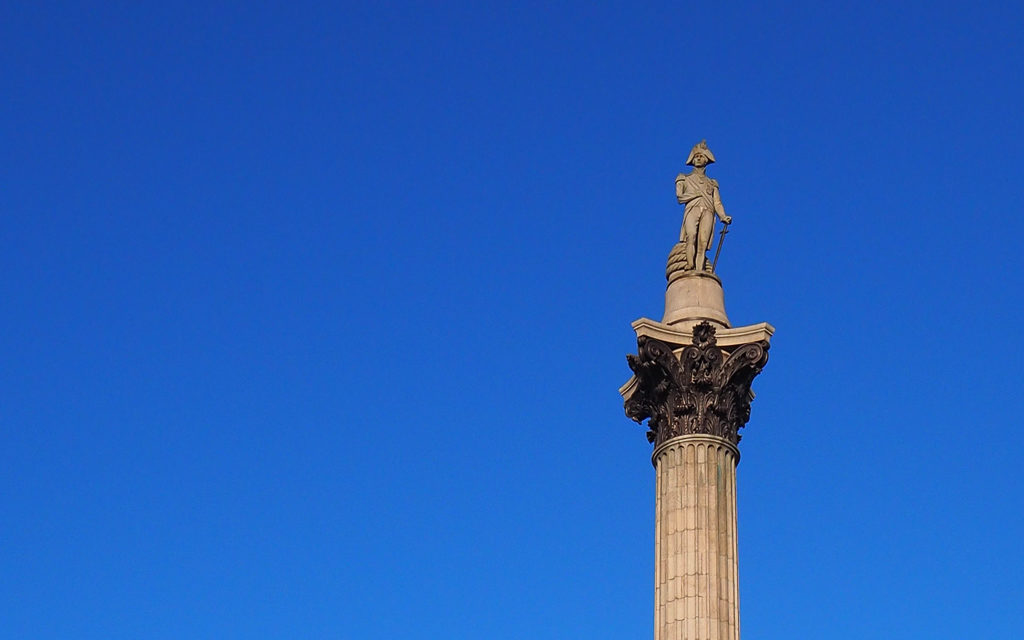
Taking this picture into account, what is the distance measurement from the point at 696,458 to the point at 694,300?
370cm

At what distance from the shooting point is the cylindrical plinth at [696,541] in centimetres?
2912

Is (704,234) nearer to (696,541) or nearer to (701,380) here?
(701,380)

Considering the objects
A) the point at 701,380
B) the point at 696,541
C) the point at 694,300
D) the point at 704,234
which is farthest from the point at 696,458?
the point at 704,234

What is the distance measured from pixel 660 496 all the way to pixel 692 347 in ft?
10.3

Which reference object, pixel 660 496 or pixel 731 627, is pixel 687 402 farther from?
pixel 731 627

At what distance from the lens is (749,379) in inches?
1257

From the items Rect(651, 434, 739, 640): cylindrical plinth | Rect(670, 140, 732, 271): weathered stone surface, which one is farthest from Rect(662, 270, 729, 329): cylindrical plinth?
Rect(651, 434, 739, 640): cylindrical plinth

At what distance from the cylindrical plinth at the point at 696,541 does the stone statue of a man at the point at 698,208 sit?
4.54 metres

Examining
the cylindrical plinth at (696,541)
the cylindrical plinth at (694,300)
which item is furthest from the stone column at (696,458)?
the cylindrical plinth at (694,300)

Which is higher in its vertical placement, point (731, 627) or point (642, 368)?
point (642, 368)

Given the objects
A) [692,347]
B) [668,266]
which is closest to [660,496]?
[692,347]

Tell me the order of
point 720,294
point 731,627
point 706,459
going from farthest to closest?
point 720,294, point 706,459, point 731,627

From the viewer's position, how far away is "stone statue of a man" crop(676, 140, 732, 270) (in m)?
33.9

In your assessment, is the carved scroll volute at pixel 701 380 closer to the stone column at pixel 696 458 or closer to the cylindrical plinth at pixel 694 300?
the stone column at pixel 696 458
